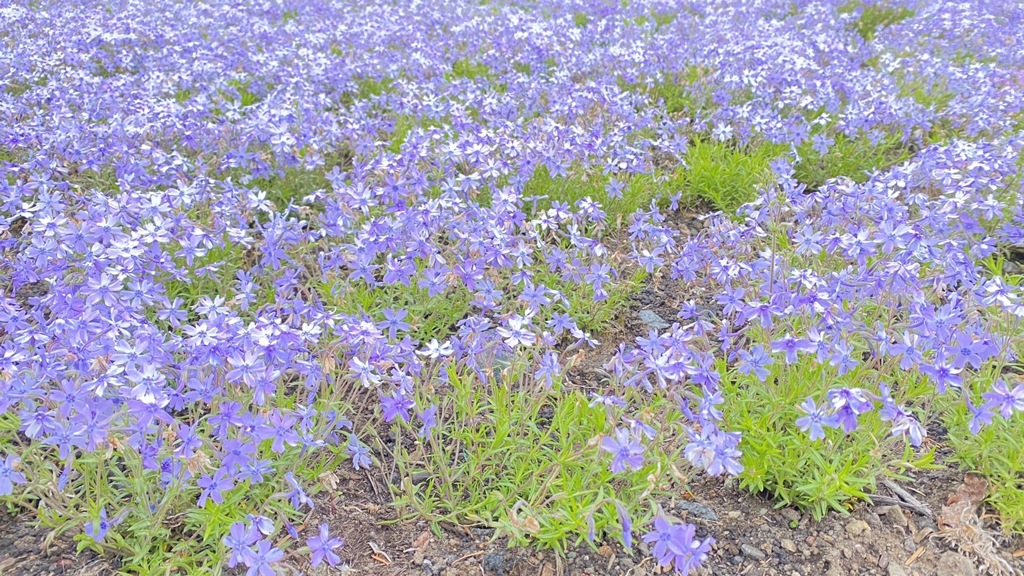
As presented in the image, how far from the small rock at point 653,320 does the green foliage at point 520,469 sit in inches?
39.8

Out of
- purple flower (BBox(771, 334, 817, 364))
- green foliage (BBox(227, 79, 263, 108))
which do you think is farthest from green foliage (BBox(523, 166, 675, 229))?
green foliage (BBox(227, 79, 263, 108))

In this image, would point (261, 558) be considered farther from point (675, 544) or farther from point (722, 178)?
point (722, 178)

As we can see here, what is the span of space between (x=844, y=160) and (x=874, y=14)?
267 inches

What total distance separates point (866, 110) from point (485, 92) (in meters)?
2.87

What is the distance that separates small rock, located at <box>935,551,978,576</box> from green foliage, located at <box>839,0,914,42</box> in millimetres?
9378

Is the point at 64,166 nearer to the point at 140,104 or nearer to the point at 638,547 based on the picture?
the point at 140,104

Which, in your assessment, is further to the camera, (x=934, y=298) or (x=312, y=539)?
(x=934, y=298)

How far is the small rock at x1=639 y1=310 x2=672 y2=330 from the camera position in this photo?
156 inches

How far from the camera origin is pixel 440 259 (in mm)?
3217

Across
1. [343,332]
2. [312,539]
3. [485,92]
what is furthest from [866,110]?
[312,539]

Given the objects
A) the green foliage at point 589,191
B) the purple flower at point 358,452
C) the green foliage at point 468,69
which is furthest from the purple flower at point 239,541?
the green foliage at point 468,69

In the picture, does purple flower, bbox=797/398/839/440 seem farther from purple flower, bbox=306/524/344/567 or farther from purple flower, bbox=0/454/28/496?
purple flower, bbox=0/454/28/496

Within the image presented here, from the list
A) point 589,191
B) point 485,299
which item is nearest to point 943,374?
point 485,299

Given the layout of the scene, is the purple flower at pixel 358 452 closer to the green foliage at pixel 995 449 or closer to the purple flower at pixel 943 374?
the purple flower at pixel 943 374
